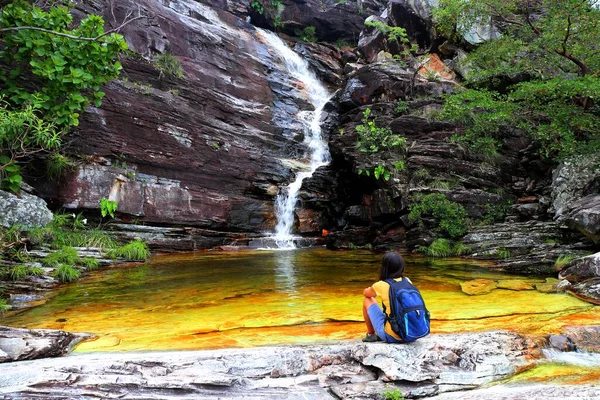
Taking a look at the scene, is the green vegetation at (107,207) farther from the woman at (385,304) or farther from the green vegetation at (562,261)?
the green vegetation at (562,261)

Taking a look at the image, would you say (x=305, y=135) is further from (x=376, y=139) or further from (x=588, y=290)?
(x=588, y=290)

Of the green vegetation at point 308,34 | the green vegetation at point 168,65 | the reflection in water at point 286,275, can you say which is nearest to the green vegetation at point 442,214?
the reflection in water at point 286,275

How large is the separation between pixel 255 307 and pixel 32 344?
304 cm

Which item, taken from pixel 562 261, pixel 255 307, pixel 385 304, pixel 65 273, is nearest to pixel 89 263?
pixel 65 273

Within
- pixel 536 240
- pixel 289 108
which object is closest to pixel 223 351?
pixel 536 240

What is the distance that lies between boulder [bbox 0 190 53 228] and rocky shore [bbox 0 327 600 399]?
716 cm

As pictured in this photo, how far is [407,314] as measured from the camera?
3723 millimetres

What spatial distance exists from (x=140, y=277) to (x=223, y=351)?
630 cm

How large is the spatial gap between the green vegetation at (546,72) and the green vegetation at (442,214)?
2.39 m

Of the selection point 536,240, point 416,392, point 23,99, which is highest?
point 23,99

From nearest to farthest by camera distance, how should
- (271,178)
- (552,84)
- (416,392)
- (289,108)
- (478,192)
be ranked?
1. (416,392)
2. (552,84)
3. (478,192)
4. (271,178)
5. (289,108)

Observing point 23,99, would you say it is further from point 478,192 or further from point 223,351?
point 478,192

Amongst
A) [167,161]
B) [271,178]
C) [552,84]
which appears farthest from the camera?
[271,178]

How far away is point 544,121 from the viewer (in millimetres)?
13086
